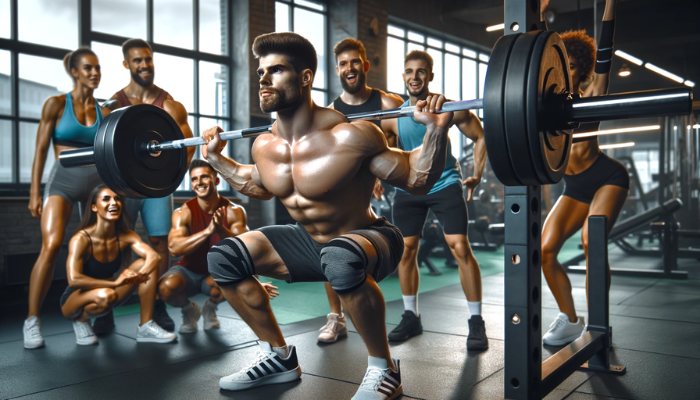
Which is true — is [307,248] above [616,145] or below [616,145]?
below

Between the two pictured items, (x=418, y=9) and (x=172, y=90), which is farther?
(x=418, y=9)

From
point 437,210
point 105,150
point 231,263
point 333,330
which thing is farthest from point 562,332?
point 105,150

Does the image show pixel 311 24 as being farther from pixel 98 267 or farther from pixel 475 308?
pixel 475 308

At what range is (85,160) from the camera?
7.29ft

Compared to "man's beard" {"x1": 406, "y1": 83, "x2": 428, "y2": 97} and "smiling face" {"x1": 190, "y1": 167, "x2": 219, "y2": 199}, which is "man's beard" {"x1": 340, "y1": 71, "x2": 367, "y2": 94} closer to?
"man's beard" {"x1": 406, "y1": 83, "x2": 428, "y2": 97}

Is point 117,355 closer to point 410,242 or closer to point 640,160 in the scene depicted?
point 410,242

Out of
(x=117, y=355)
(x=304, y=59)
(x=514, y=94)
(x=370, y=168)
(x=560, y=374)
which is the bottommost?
(x=117, y=355)

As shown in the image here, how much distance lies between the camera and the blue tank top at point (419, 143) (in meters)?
2.76

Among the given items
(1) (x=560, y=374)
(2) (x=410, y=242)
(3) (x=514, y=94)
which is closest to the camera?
(3) (x=514, y=94)

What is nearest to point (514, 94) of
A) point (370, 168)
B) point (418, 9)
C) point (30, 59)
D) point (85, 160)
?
point (370, 168)

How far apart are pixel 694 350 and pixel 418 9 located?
649 cm

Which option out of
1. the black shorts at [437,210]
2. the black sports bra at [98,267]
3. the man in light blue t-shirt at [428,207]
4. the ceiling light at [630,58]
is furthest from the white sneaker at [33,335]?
the ceiling light at [630,58]

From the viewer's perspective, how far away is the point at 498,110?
4.45 ft

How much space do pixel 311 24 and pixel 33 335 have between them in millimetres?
4915
